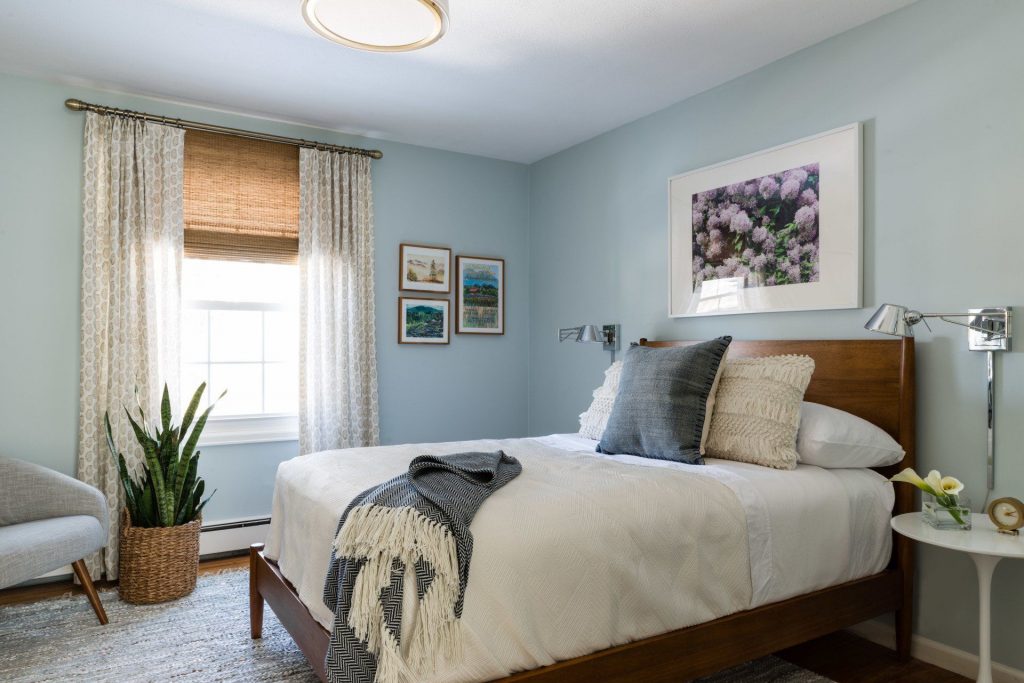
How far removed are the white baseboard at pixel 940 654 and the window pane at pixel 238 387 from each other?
3.41 m

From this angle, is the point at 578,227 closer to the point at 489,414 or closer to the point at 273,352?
the point at 489,414

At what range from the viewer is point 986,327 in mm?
2346

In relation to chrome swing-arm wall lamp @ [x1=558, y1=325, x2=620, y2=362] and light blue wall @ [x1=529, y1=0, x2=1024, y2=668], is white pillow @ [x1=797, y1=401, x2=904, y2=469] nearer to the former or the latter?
light blue wall @ [x1=529, y1=0, x2=1024, y2=668]

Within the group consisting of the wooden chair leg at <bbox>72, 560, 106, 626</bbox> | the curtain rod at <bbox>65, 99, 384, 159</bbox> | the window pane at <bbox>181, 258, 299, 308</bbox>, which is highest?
the curtain rod at <bbox>65, 99, 384, 159</bbox>

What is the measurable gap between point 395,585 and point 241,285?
2.96m

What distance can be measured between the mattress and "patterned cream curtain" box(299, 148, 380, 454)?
56.3 inches

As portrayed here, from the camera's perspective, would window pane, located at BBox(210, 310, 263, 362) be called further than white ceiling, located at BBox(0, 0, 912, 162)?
Yes

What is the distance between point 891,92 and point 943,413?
1309 mm

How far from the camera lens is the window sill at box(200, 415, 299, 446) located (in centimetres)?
390

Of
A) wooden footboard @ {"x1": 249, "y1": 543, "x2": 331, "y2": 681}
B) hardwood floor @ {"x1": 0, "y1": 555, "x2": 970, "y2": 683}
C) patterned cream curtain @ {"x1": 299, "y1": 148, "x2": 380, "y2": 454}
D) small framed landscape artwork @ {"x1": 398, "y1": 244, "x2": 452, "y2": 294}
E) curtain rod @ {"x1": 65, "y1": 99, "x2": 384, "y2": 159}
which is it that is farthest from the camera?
small framed landscape artwork @ {"x1": 398, "y1": 244, "x2": 452, "y2": 294}

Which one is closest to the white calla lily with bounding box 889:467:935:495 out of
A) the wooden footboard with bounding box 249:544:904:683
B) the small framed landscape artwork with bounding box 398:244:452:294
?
the wooden footboard with bounding box 249:544:904:683

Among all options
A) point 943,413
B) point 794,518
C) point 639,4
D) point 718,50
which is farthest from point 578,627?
point 718,50

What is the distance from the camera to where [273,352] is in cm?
417

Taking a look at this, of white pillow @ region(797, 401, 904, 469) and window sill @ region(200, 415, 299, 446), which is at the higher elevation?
white pillow @ region(797, 401, 904, 469)
